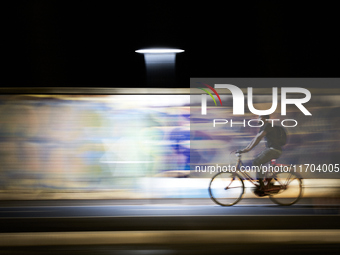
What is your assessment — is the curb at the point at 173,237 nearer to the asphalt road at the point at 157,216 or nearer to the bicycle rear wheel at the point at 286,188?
A: the asphalt road at the point at 157,216

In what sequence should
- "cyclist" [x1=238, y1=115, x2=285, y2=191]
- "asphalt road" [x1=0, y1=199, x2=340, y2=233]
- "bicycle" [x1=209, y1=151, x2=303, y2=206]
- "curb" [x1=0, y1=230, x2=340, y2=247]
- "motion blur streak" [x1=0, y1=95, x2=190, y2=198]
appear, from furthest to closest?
"motion blur streak" [x1=0, y1=95, x2=190, y2=198] < "bicycle" [x1=209, y1=151, x2=303, y2=206] < "cyclist" [x1=238, y1=115, x2=285, y2=191] < "asphalt road" [x1=0, y1=199, x2=340, y2=233] < "curb" [x1=0, y1=230, x2=340, y2=247]

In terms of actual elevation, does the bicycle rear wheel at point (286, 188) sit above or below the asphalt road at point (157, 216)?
above

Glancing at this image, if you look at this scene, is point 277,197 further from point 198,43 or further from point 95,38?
point 95,38

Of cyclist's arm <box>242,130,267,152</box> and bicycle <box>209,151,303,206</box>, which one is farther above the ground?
cyclist's arm <box>242,130,267,152</box>

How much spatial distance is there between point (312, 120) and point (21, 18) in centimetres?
936

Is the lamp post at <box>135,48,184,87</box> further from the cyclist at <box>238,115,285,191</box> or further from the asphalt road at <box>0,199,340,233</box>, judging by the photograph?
the asphalt road at <box>0,199,340,233</box>

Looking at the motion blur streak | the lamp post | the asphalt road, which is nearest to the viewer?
the asphalt road

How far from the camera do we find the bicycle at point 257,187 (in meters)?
8.88

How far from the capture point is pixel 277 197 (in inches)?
355

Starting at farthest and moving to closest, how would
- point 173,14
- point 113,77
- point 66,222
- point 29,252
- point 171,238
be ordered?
point 113,77, point 173,14, point 66,222, point 171,238, point 29,252

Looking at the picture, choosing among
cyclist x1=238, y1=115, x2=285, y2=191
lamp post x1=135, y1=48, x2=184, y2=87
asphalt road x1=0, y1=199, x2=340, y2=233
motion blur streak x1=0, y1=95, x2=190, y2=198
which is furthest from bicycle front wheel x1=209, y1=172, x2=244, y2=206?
lamp post x1=135, y1=48, x2=184, y2=87

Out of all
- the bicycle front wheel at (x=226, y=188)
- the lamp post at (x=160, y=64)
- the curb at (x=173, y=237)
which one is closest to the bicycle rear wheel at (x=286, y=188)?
the bicycle front wheel at (x=226, y=188)

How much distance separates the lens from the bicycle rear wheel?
8.88m

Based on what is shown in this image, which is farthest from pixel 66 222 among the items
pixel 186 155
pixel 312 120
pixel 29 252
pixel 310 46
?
pixel 310 46
